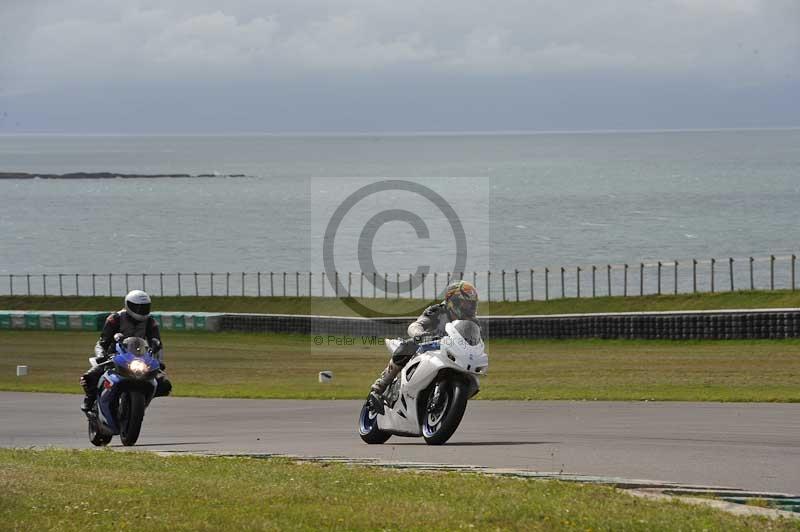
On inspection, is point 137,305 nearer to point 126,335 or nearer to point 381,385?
point 126,335

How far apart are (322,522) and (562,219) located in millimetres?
173572

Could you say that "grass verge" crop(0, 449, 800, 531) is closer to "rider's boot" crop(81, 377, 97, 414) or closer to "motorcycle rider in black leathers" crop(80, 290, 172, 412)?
"motorcycle rider in black leathers" crop(80, 290, 172, 412)

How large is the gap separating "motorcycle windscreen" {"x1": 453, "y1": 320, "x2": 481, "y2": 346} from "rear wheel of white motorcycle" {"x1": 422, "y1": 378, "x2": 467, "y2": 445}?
0.53 m

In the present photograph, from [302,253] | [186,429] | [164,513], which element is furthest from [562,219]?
[164,513]

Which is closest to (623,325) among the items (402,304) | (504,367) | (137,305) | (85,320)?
(504,367)

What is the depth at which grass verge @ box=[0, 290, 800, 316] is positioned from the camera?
55.8 metres

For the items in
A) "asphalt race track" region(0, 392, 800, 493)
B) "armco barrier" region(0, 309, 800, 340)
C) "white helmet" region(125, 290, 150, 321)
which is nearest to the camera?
"asphalt race track" region(0, 392, 800, 493)

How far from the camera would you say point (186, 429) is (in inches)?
880

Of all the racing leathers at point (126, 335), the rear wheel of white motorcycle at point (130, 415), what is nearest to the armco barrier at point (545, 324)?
the racing leathers at point (126, 335)

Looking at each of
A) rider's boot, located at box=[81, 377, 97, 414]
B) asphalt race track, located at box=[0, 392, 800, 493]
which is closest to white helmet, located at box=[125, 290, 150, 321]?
rider's boot, located at box=[81, 377, 97, 414]

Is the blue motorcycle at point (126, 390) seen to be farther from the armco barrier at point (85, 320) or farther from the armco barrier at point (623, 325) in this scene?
the armco barrier at point (85, 320)

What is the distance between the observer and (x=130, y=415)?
18766 mm

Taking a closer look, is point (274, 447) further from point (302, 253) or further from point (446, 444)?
point (302, 253)

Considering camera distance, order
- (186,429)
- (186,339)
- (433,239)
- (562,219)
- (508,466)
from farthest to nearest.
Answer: (562,219) → (433,239) → (186,339) → (186,429) → (508,466)
